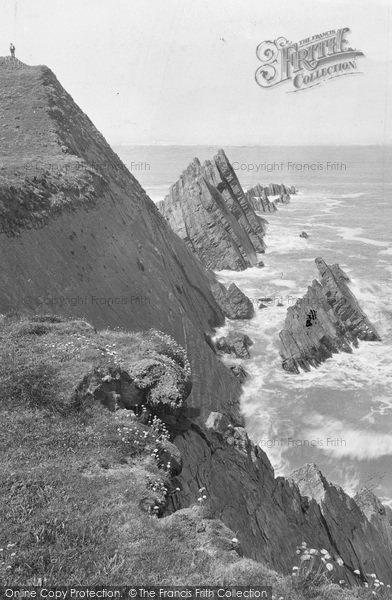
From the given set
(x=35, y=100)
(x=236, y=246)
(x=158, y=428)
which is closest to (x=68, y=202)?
(x=35, y=100)

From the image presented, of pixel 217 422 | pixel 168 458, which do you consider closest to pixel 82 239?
pixel 217 422

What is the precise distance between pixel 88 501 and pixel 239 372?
72.2 ft

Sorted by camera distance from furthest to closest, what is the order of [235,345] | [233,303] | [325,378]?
[233,303]
[235,345]
[325,378]

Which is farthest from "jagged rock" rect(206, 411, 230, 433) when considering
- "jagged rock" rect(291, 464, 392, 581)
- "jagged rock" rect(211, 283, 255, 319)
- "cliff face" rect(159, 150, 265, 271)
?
"cliff face" rect(159, 150, 265, 271)

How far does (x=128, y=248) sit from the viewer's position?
26.0m

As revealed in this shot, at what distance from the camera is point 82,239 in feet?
75.6

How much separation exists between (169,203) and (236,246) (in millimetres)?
11157

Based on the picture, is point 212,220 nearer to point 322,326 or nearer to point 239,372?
point 322,326

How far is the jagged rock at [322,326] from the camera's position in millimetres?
31000

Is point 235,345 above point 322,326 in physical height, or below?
below

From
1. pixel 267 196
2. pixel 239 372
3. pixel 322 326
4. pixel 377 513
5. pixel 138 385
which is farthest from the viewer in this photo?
pixel 267 196

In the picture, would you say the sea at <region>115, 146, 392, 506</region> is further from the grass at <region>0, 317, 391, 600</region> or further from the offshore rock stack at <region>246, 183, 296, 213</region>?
the grass at <region>0, 317, 391, 600</region>

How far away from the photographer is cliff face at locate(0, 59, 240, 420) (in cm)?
1978

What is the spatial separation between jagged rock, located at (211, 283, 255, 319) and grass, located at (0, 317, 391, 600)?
2570 cm
